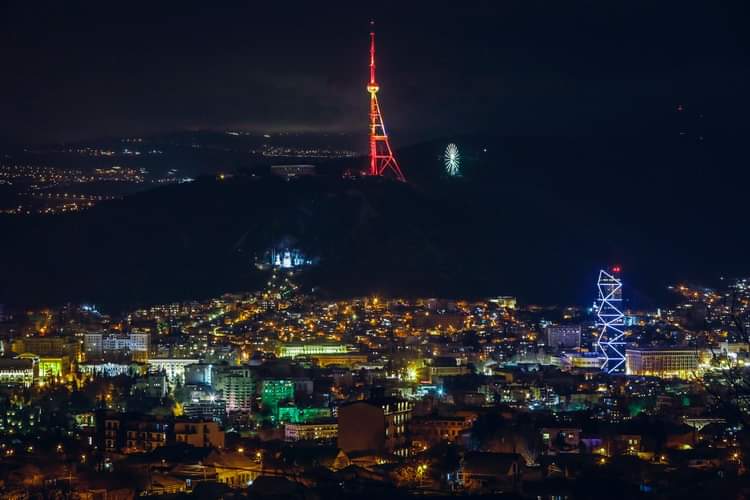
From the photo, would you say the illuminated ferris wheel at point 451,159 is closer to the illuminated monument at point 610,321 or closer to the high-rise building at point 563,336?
the illuminated monument at point 610,321

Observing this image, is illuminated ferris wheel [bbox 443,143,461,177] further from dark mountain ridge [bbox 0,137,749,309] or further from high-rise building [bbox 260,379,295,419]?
high-rise building [bbox 260,379,295,419]

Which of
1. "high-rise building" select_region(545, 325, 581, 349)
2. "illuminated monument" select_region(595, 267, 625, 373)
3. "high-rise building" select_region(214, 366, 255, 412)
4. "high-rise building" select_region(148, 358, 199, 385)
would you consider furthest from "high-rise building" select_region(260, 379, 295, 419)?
"high-rise building" select_region(545, 325, 581, 349)

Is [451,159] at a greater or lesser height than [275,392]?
greater

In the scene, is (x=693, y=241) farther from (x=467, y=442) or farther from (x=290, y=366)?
(x=467, y=442)

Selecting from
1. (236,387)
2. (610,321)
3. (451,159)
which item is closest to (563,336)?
(610,321)

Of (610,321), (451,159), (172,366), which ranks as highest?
(451,159)

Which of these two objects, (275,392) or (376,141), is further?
(376,141)

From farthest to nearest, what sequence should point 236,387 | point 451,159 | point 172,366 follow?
point 451,159 < point 172,366 < point 236,387

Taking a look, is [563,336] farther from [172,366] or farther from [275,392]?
[275,392]
